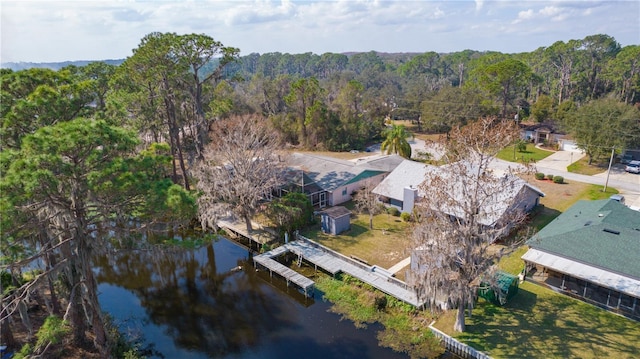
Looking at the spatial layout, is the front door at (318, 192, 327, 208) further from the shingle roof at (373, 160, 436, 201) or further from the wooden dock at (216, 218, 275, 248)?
the wooden dock at (216, 218, 275, 248)

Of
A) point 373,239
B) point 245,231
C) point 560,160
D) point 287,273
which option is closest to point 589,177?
point 560,160

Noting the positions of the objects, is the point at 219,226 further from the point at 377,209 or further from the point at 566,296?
the point at 566,296

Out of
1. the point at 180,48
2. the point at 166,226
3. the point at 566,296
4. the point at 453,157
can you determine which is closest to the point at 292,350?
the point at 166,226

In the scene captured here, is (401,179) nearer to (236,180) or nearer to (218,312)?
(236,180)

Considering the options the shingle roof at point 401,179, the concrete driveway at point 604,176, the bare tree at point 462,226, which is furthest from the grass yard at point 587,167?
the bare tree at point 462,226

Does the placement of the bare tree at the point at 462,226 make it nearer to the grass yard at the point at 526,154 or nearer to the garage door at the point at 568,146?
the grass yard at the point at 526,154

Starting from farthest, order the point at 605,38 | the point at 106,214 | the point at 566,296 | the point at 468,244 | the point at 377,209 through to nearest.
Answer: the point at 605,38, the point at 377,209, the point at 566,296, the point at 468,244, the point at 106,214
